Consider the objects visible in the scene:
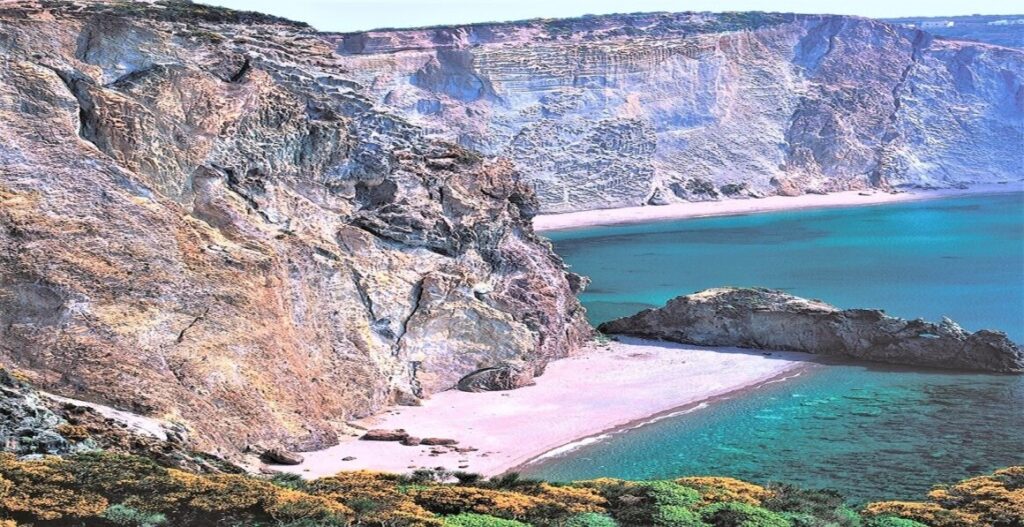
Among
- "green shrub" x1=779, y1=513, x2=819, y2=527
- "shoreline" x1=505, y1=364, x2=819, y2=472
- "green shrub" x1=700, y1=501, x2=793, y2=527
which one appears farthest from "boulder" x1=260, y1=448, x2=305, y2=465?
"green shrub" x1=779, y1=513, x2=819, y2=527

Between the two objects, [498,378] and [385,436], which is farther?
[498,378]

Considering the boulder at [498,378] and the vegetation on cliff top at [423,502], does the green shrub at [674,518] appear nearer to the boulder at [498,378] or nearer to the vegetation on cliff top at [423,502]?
the vegetation on cliff top at [423,502]

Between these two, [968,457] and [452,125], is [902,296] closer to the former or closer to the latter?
[968,457]

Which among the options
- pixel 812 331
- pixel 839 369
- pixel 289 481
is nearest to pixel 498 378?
pixel 839 369

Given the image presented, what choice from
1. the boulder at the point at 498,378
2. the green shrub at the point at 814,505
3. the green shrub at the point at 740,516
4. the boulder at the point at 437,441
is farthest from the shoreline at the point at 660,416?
the green shrub at the point at 740,516

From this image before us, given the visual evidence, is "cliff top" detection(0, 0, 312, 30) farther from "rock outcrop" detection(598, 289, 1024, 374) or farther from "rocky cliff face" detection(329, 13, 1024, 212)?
"rocky cliff face" detection(329, 13, 1024, 212)

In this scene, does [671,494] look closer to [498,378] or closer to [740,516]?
[740,516]
